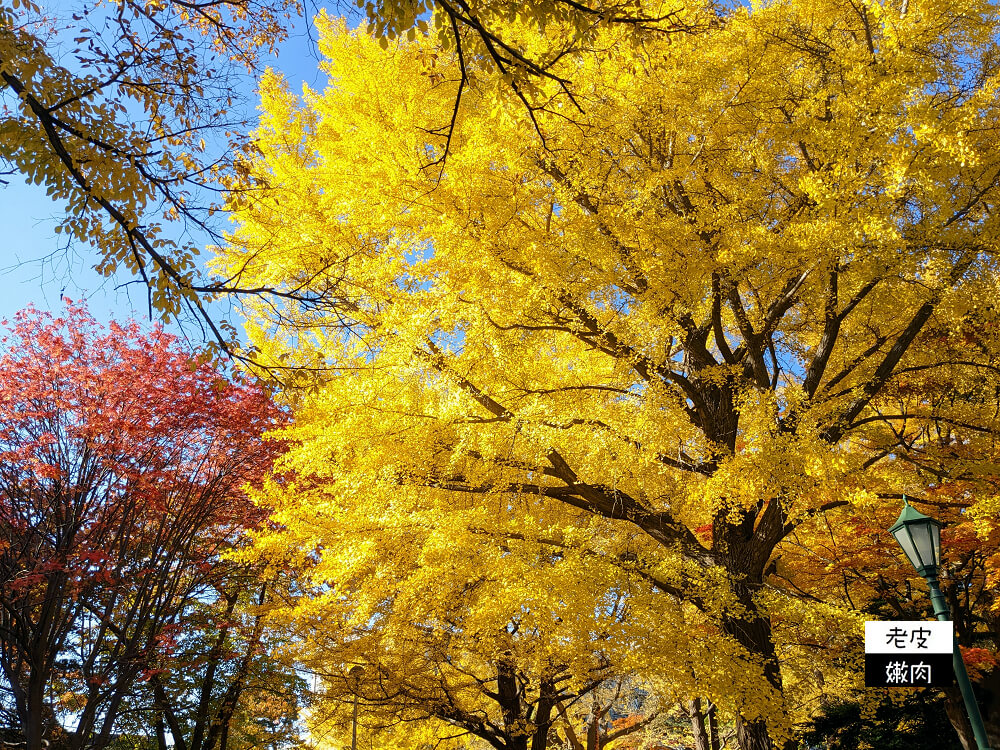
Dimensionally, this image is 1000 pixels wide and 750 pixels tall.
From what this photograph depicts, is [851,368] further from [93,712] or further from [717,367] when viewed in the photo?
[93,712]

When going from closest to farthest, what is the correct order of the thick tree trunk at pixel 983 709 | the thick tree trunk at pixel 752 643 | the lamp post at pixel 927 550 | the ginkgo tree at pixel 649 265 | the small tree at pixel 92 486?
A: the lamp post at pixel 927 550
the ginkgo tree at pixel 649 265
the thick tree trunk at pixel 752 643
the small tree at pixel 92 486
the thick tree trunk at pixel 983 709

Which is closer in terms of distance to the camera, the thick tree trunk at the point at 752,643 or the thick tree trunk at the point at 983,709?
the thick tree trunk at the point at 752,643

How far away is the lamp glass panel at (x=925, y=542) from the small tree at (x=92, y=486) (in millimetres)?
7135

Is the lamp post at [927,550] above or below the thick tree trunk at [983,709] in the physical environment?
above

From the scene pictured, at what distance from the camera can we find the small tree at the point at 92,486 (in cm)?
713

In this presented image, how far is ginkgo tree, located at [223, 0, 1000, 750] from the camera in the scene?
230 inches

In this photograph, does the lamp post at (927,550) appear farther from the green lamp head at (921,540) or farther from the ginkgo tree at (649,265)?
the ginkgo tree at (649,265)

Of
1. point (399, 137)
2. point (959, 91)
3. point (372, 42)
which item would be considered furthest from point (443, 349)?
point (959, 91)

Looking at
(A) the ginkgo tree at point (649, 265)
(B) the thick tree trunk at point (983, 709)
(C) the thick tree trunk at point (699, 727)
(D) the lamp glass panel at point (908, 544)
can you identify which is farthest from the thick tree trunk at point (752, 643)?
(B) the thick tree trunk at point (983, 709)

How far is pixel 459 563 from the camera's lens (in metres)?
5.98

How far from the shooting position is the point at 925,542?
452cm

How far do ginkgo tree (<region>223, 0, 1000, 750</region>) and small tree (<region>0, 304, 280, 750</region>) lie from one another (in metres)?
1.90

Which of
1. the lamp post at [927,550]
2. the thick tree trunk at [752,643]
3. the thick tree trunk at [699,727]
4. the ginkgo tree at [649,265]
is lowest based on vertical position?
the thick tree trunk at [699,727]

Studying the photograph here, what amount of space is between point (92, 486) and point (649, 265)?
22.4 ft
